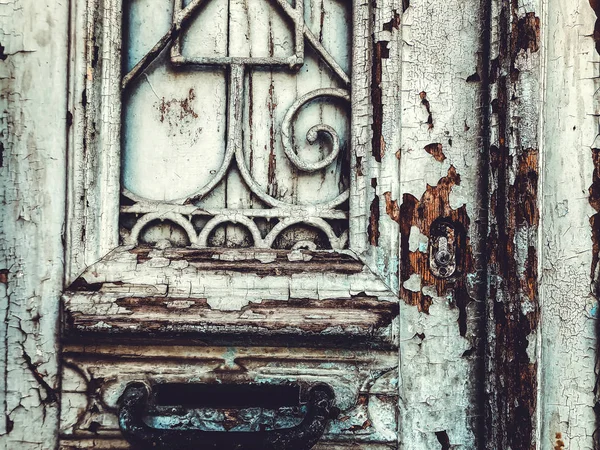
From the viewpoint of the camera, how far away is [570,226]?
0.79 meters

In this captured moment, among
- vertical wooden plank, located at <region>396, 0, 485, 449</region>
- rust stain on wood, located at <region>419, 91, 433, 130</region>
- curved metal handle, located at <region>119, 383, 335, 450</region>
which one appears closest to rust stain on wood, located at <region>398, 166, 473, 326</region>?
vertical wooden plank, located at <region>396, 0, 485, 449</region>

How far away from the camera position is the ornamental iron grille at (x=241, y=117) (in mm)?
859

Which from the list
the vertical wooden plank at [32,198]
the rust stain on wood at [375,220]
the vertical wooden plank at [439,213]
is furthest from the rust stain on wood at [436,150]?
the vertical wooden plank at [32,198]

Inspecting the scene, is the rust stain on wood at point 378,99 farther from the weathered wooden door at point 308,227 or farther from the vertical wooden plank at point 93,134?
the vertical wooden plank at point 93,134

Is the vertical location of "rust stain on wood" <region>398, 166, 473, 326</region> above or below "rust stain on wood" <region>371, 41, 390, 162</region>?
below

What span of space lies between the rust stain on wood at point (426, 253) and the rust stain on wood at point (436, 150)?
0.06 m

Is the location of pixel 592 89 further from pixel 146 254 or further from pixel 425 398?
pixel 146 254

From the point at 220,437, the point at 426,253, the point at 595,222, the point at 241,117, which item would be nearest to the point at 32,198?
the point at 241,117

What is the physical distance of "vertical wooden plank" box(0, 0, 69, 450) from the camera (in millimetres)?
815

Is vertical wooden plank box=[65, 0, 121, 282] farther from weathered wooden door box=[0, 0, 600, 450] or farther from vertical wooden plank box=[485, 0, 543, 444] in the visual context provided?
vertical wooden plank box=[485, 0, 543, 444]

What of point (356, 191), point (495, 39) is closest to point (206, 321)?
point (356, 191)

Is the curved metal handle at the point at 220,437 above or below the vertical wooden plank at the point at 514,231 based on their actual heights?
below

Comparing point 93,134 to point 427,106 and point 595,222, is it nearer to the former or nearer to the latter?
point 427,106

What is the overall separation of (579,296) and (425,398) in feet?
0.84
